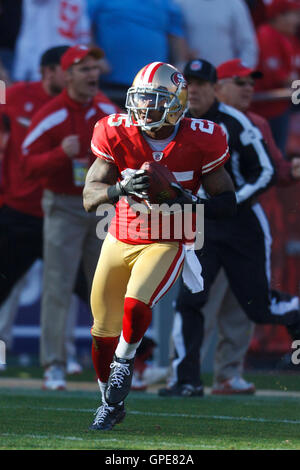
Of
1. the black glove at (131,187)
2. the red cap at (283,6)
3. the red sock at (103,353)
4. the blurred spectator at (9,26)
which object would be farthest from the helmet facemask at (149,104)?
the red cap at (283,6)

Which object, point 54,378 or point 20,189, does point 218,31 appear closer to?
point 20,189

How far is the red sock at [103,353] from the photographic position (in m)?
5.06

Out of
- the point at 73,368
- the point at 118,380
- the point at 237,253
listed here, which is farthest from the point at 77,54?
the point at 118,380

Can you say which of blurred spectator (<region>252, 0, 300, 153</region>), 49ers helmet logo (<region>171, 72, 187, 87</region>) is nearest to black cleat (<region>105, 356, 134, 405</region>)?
49ers helmet logo (<region>171, 72, 187, 87</region>)

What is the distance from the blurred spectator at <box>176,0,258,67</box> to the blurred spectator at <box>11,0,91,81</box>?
2.74 ft

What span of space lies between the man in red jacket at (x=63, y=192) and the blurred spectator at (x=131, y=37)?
4.43ft

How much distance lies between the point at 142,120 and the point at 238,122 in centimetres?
168

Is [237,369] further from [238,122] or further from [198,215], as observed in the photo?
[198,215]

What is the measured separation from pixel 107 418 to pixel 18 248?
2.90 metres

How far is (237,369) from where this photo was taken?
7.16m

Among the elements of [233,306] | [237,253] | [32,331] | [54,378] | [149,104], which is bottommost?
[32,331]

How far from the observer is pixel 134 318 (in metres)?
4.80
